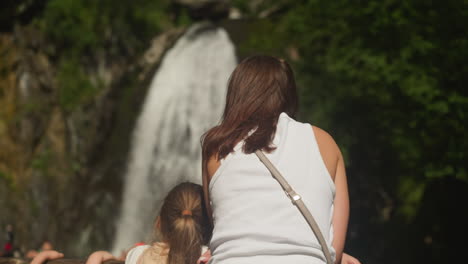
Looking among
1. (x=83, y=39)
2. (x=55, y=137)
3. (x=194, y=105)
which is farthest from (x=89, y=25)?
(x=194, y=105)

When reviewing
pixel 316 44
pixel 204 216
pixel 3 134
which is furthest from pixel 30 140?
pixel 204 216

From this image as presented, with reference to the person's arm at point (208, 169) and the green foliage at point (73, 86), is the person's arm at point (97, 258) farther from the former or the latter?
the green foliage at point (73, 86)

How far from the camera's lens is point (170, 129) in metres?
15.1

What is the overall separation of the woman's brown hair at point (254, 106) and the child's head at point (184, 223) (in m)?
0.62

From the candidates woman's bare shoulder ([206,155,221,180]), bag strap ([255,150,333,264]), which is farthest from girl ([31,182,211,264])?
bag strap ([255,150,333,264])

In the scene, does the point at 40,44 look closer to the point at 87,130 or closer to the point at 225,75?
the point at 87,130

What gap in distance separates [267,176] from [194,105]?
42.5 ft

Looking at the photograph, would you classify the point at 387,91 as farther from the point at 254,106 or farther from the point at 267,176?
the point at 267,176

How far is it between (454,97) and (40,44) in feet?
43.5

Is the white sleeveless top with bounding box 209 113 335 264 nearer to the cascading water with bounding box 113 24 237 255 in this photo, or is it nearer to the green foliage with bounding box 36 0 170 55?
the cascading water with bounding box 113 24 237 255

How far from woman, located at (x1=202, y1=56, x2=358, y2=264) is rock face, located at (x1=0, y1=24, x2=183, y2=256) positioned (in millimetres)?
13254

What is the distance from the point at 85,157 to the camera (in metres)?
17.0

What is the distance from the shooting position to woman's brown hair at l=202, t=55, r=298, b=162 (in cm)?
250

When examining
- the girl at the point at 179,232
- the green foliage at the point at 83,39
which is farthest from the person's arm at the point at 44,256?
the green foliage at the point at 83,39
